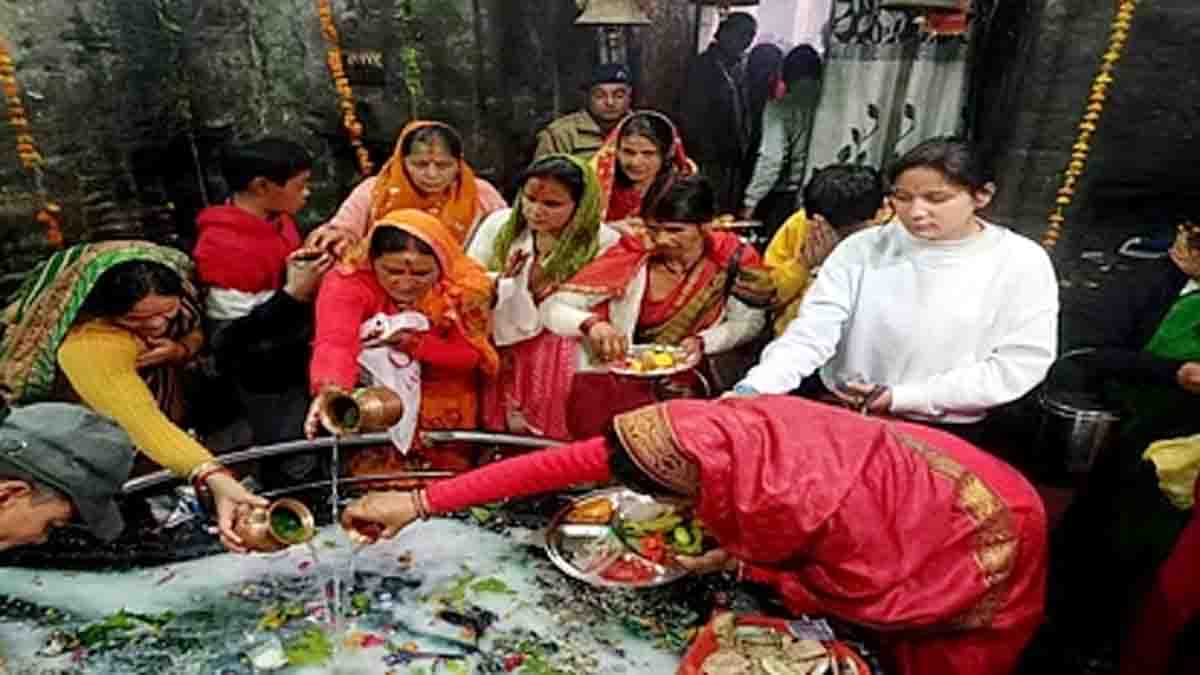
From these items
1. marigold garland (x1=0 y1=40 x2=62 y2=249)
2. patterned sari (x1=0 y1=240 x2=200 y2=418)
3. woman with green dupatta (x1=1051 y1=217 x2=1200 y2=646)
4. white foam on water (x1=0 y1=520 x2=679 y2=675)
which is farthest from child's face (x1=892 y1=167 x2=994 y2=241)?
marigold garland (x1=0 y1=40 x2=62 y2=249)

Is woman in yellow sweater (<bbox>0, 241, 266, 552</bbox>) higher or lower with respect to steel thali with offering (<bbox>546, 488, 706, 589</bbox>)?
higher

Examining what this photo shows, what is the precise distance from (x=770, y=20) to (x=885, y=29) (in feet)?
6.63

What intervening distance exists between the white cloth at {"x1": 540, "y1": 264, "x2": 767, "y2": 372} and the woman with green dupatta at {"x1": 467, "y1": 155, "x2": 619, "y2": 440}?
5 centimetres

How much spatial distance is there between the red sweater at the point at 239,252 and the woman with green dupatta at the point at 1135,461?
2.94m

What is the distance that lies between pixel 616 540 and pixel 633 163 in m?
1.93

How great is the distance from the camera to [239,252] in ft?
9.61

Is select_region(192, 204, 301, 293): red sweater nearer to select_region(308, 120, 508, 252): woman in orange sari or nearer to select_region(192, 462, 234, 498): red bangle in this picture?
select_region(308, 120, 508, 252): woman in orange sari

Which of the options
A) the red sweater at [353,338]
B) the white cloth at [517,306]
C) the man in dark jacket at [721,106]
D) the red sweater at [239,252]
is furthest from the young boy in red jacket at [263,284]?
the man in dark jacket at [721,106]

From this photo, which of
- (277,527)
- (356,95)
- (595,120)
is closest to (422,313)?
(277,527)

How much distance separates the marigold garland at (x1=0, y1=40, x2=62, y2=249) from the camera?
3473 millimetres

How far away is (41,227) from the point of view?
3.66 m

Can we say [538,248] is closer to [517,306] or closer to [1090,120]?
[517,306]

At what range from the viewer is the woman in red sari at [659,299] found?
3064 millimetres

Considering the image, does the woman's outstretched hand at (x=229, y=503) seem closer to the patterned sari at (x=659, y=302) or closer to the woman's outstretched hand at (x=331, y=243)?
the woman's outstretched hand at (x=331, y=243)
